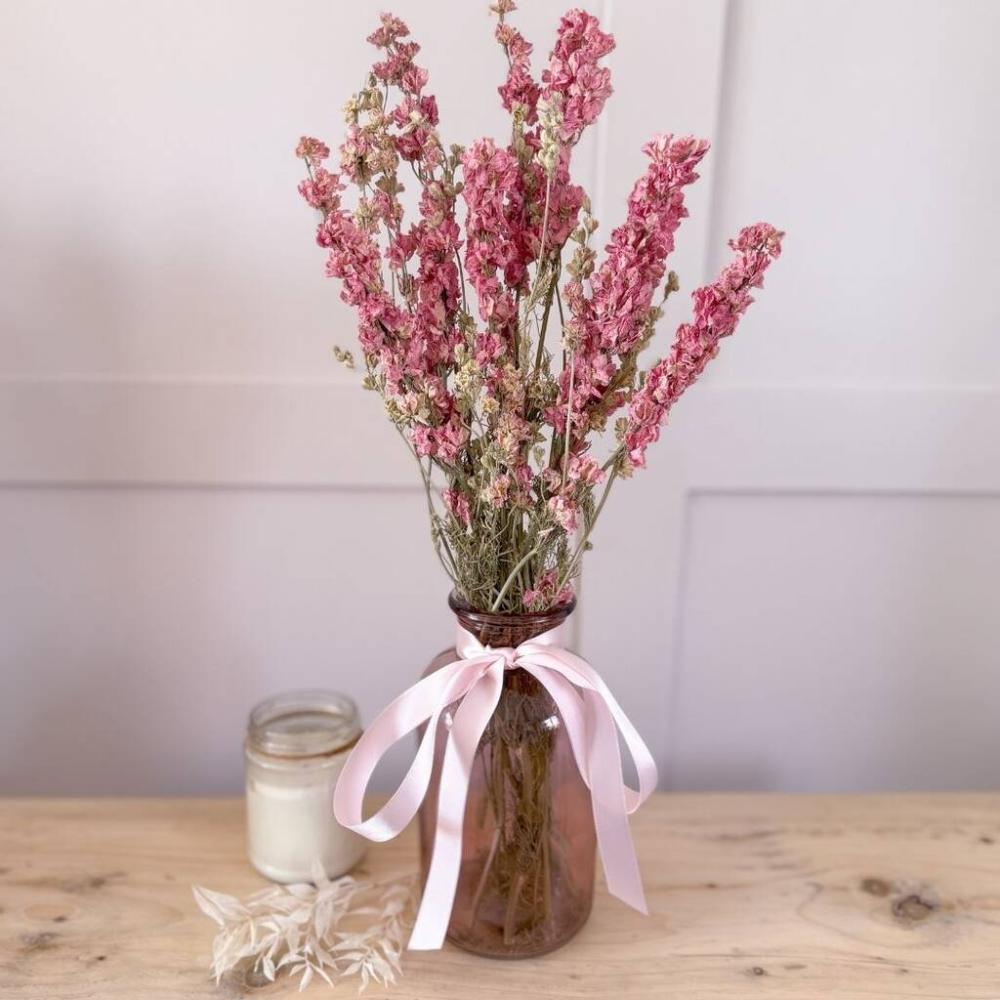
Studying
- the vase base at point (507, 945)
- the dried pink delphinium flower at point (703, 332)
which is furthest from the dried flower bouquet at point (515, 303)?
the vase base at point (507, 945)

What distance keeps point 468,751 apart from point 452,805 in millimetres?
47

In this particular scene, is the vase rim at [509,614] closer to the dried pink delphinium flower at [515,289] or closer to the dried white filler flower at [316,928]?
the dried pink delphinium flower at [515,289]

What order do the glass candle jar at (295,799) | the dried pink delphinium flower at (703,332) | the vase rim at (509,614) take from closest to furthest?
the dried pink delphinium flower at (703,332) < the vase rim at (509,614) < the glass candle jar at (295,799)

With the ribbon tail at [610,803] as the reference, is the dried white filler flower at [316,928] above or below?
below

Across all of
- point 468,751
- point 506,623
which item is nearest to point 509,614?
point 506,623

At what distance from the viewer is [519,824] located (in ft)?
2.55

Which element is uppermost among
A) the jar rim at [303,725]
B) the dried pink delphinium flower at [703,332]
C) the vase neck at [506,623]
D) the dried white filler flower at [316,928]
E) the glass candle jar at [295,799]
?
the dried pink delphinium flower at [703,332]

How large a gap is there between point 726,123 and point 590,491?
0.47m

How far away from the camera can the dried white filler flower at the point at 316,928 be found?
Answer: 2.56 feet

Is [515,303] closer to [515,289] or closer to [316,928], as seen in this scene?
[515,289]

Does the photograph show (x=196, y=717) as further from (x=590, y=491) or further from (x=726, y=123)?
(x=726, y=123)

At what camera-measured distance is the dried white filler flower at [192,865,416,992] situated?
2.56 feet

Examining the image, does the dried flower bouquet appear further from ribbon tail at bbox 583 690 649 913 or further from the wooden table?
the wooden table

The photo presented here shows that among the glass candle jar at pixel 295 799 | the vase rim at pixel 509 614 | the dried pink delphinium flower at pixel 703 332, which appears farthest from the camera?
the glass candle jar at pixel 295 799
